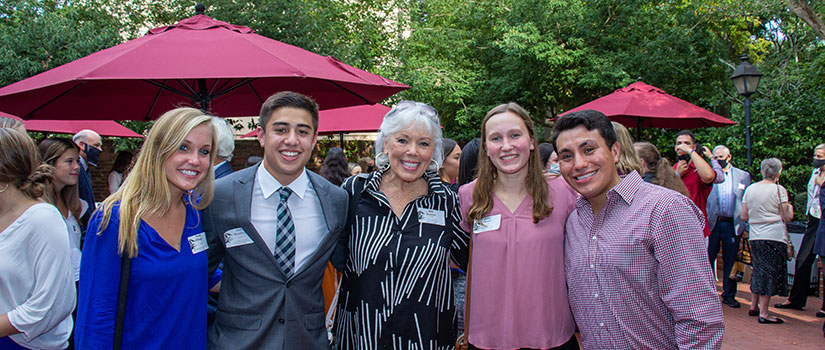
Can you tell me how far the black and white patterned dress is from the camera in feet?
8.16

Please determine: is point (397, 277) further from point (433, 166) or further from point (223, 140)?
point (223, 140)

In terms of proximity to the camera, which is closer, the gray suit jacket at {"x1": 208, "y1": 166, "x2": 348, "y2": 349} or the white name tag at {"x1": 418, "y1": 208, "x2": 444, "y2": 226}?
the gray suit jacket at {"x1": 208, "y1": 166, "x2": 348, "y2": 349}

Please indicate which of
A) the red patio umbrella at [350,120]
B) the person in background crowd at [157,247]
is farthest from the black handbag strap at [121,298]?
the red patio umbrella at [350,120]

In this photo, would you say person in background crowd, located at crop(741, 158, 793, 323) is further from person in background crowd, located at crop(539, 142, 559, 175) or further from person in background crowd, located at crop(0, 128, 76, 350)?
person in background crowd, located at crop(0, 128, 76, 350)

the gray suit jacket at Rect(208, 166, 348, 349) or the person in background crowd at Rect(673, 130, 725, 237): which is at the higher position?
the person in background crowd at Rect(673, 130, 725, 237)

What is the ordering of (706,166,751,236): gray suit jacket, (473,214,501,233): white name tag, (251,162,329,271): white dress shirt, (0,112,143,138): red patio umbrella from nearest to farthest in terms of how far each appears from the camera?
(251,162,329,271): white dress shirt → (473,214,501,233): white name tag → (0,112,143,138): red patio umbrella → (706,166,751,236): gray suit jacket

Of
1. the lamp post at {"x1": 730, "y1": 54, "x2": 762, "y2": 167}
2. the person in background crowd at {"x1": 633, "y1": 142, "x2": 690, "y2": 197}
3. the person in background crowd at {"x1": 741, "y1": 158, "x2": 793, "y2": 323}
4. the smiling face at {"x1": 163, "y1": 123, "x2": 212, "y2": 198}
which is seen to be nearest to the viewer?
the smiling face at {"x1": 163, "y1": 123, "x2": 212, "y2": 198}

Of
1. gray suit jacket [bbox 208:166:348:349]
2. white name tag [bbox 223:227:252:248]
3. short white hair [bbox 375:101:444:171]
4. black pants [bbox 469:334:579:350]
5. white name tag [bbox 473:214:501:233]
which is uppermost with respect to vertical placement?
short white hair [bbox 375:101:444:171]

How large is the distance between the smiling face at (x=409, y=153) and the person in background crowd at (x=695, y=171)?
4.16m

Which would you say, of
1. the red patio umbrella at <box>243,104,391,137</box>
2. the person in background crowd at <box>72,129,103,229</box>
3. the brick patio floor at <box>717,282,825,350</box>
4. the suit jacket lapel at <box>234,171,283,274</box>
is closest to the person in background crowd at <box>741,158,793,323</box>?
the brick patio floor at <box>717,282,825,350</box>

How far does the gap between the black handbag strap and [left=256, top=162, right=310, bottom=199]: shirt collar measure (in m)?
0.65

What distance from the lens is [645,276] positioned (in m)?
2.01

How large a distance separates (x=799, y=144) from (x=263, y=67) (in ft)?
32.3

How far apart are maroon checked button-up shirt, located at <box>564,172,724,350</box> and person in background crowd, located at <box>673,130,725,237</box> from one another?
13.3ft
